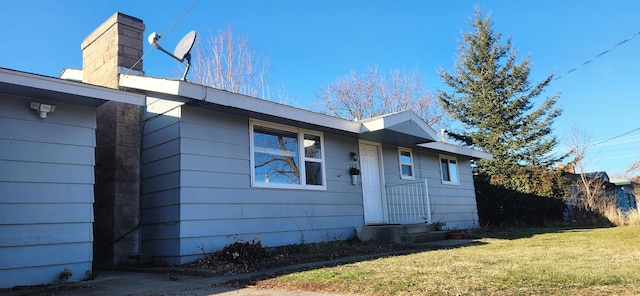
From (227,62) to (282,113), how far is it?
10762 millimetres

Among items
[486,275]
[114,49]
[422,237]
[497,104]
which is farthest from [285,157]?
[497,104]

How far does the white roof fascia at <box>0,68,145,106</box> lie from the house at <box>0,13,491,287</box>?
0.02m

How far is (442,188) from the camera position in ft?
38.8

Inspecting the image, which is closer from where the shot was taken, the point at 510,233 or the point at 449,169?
the point at 510,233

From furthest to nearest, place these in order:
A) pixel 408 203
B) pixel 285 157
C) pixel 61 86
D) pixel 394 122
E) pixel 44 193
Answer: pixel 408 203 → pixel 394 122 → pixel 285 157 → pixel 44 193 → pixel 61 86

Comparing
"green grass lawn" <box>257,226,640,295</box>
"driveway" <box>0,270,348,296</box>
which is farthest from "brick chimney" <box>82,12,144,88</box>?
"green grass lawn" <box>257,226,640,295</box>

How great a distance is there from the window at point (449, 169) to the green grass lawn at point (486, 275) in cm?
633

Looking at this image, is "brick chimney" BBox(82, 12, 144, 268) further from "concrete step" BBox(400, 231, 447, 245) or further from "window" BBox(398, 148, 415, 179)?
"window" BBox(398, 148, 415, 179)

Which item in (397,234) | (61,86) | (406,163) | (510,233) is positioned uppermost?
(61,86)

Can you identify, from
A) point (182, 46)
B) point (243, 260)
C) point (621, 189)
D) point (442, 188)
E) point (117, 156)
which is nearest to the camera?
point (243, 260)

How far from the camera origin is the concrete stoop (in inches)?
330

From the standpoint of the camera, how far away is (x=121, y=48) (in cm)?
766

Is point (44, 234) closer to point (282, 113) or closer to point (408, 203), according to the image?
point (282, 113)

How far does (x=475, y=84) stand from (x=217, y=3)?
15.3 m
